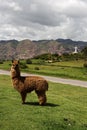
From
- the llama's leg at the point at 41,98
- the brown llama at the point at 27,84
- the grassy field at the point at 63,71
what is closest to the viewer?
the brown llama at the point at 27,84

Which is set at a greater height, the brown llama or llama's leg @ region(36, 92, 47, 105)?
the brown llama

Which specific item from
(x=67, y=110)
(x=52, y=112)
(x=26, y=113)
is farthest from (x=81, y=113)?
(x=26, y=113)

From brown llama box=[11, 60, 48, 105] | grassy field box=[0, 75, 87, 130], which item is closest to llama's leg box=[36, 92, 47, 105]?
brown llama box=[11, 60, 48, 105]

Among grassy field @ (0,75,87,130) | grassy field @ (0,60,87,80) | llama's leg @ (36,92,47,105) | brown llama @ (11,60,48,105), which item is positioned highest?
brown llama @ (11,60,48,105)

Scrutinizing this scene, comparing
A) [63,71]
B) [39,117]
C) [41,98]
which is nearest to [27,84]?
[41,98]

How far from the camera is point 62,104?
2052 cm

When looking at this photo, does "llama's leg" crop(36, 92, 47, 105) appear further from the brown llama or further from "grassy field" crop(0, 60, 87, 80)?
"grassy field" crop(0, 60, 87, 80)


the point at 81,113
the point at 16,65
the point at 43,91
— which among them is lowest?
the point at 81,113

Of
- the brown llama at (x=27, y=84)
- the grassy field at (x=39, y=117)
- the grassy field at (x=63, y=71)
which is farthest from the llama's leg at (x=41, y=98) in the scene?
the grassy field at (x=63, y=71)

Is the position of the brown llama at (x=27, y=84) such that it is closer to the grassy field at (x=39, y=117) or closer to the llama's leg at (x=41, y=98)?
the llama's leg at (x=41, y=98)

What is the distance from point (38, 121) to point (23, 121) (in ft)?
2.53

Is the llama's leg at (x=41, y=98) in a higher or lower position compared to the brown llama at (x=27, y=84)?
lower

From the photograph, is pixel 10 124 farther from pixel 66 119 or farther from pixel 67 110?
pixel 67 110

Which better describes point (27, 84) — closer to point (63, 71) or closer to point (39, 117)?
point (39, 117)
